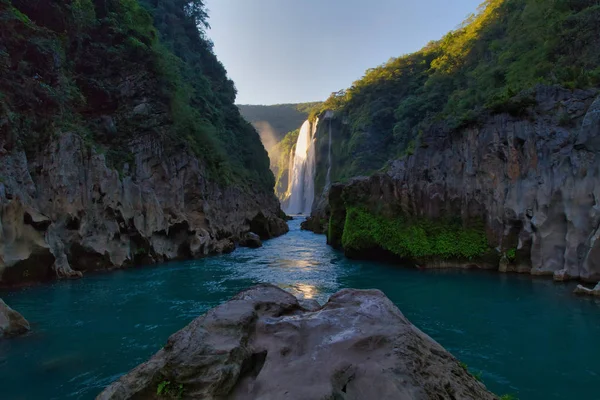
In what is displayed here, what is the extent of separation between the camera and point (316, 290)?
12219 millimetres

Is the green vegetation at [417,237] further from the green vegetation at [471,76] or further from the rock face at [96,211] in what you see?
the rock face at [96,211]

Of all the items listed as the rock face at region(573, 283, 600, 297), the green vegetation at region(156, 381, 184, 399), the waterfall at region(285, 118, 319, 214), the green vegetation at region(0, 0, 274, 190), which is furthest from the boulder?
the waterfall at region(285, 118, 319, 214)

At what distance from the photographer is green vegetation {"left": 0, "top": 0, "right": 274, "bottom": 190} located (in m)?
15.0

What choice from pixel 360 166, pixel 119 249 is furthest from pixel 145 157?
pixel 360 166

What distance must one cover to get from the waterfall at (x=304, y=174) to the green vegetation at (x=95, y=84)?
3625 cm

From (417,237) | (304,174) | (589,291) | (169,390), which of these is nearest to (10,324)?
(169,390)

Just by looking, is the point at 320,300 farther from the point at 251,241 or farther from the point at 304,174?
the point at 304,174

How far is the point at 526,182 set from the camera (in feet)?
46.8

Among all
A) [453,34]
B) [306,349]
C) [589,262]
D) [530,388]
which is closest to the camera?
[306,349]

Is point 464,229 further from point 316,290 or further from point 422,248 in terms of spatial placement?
point 316,290

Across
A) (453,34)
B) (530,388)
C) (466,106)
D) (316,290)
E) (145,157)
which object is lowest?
(316,290)

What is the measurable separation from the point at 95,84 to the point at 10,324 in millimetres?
17121

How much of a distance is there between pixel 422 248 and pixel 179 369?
14771 millimetres

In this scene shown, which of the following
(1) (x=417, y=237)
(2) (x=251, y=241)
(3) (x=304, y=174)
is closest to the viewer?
(1) (x=417, y=237)
